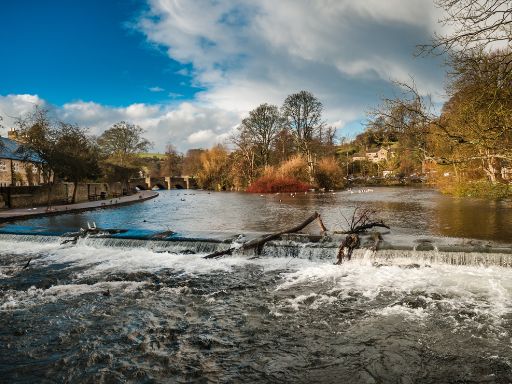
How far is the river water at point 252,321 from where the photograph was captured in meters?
4.91

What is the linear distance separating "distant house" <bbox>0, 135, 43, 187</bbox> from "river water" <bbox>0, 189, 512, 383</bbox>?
2745cm

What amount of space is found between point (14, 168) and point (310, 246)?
34863mm

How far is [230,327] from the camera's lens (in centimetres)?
630

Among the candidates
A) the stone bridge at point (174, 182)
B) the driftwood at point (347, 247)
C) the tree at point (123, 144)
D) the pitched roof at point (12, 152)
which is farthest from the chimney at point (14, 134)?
the stone bridge at point (174, 182)

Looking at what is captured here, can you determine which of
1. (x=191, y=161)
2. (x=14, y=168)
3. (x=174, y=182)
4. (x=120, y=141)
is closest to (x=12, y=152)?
(x=14, y=168)

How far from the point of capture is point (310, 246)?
11.4 m

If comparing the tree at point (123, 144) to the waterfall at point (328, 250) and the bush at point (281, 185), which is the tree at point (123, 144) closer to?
the bush at point (281, 185)

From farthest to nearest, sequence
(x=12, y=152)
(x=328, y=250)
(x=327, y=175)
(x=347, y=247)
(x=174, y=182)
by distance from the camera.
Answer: (x=174, y=182) < (x=327, y=175) < (x=12, y=152) < (x=328, y=250) < (x=347, y=247)

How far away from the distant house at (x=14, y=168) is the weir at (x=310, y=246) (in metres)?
22.3

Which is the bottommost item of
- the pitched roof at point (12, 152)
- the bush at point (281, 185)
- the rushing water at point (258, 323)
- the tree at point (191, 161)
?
the rushing water at point (258, 323)

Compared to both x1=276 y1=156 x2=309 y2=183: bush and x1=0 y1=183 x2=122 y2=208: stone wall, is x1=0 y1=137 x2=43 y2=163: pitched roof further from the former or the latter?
x1=276 y1=156 x2=309 y2=183: bush

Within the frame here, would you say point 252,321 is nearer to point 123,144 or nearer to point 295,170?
point 295,170

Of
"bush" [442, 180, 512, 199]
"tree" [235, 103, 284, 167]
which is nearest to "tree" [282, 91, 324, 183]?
"tree" [235, 103, 284, 167]

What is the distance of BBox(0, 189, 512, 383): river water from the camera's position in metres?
4.91
